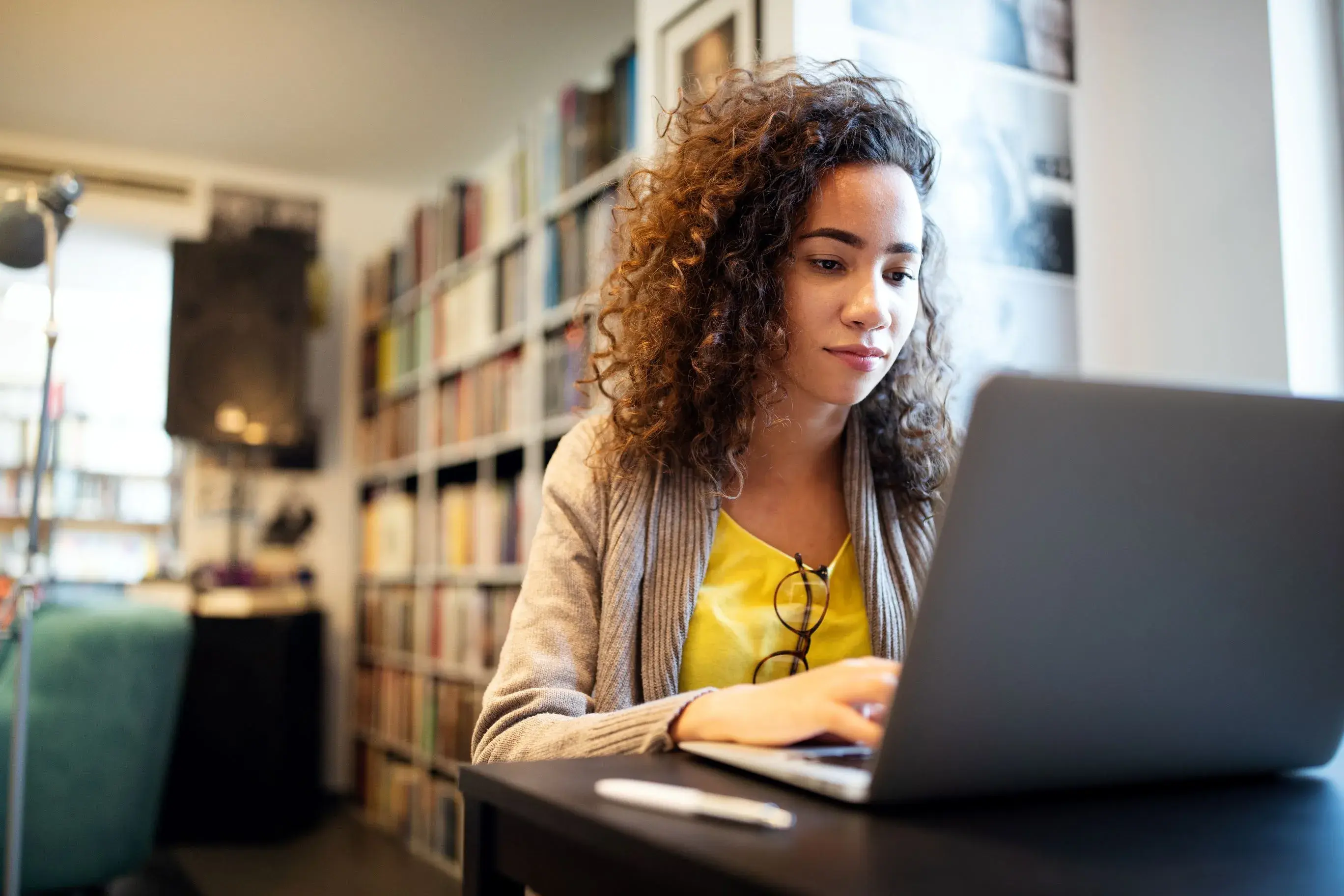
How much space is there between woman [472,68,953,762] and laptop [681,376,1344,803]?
1.46 feet

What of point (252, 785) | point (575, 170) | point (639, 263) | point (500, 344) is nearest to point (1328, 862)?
point (639, 263)

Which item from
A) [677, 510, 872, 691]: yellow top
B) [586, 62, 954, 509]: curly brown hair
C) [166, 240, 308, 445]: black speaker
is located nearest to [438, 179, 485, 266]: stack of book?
[166, 240, 308, 445]: black speaker

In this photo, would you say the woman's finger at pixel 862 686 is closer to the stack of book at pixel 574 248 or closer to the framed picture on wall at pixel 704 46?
the framed picture on wall at pixel 704 46

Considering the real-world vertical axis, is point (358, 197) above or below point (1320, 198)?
above

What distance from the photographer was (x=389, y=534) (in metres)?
3.96

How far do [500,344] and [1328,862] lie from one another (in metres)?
2.83

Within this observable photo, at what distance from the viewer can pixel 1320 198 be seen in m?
1.66

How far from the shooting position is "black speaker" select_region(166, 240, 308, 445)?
381cm

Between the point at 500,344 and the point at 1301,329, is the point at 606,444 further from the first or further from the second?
the point at 500,344

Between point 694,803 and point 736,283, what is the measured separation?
2.39ft

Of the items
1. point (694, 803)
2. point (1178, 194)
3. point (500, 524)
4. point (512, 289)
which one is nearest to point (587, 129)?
point (512, 289)

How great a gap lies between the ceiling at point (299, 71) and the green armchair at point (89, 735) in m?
1.79

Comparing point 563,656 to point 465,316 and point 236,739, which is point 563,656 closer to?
point 465,316

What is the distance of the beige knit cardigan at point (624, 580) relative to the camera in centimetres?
101
